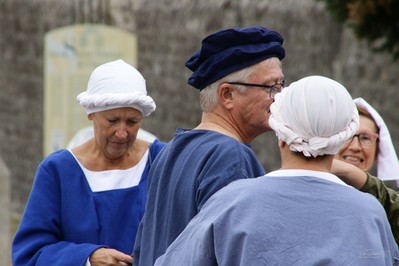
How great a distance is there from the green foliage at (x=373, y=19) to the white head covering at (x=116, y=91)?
7.26 m

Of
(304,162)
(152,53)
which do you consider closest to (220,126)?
(304,162)

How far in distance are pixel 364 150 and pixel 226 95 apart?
1.39 meters

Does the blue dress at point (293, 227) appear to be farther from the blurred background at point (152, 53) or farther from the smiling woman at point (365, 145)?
the blurred background at point (152, 53)

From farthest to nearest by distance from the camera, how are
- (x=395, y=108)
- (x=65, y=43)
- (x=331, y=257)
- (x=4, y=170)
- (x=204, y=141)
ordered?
1. (x=65, y=43)
2. (x=395, y=108)
3. (x=4, y=170)
4. (x=204, y=141)
5. (x=331, y=257)

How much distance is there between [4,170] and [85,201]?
13.8 ft

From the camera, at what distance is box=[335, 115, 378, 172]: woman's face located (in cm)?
548

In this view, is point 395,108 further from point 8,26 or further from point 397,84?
point 8,26

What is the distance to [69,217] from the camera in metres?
5.04

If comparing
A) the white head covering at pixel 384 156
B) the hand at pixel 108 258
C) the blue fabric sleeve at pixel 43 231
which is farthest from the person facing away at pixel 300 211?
the white head covering at pixel 384 156

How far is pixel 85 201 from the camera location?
5.09 meters

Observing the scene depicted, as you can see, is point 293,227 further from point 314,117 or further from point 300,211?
point 314,117

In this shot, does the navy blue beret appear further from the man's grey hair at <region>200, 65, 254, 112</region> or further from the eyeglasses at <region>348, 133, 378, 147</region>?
the eyeglasses at <region>348, 133, 378, 147</region>

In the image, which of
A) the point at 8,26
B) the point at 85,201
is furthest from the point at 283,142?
the point at 8,26

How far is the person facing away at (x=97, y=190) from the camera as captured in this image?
16.5 ft
